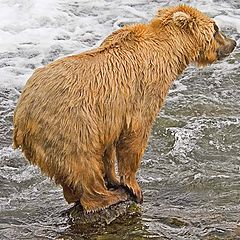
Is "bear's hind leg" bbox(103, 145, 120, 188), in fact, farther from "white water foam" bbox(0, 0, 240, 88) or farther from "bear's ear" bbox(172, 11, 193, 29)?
"white water foam" bbox(0, 0, 240, 88)

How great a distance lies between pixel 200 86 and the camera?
10.3 m

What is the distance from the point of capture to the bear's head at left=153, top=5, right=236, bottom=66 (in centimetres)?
681

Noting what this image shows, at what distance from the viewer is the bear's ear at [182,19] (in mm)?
6750

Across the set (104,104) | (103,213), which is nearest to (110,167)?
(103,213)

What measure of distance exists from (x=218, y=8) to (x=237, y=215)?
802 cm

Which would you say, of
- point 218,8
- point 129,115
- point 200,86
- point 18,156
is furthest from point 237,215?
point 218,8

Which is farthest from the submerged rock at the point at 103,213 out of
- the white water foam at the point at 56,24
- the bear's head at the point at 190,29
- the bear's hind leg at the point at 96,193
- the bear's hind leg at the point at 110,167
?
the white water foam at the point at 56,24

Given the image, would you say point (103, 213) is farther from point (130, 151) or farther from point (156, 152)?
point (156, 152)

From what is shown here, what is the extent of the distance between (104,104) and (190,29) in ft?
4.31

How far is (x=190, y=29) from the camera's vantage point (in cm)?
686

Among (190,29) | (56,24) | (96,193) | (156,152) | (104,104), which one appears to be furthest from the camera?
(56,24)

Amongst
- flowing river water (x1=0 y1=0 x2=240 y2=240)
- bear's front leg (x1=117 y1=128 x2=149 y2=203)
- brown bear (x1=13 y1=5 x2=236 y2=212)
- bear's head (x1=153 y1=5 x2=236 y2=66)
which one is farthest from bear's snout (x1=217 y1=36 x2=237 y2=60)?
bear's front leg (x1=117 y1=128 x2=149 y2=203)

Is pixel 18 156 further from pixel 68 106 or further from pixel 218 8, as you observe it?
pixel 218 8

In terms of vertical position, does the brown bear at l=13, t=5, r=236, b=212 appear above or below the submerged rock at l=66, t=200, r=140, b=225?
above
